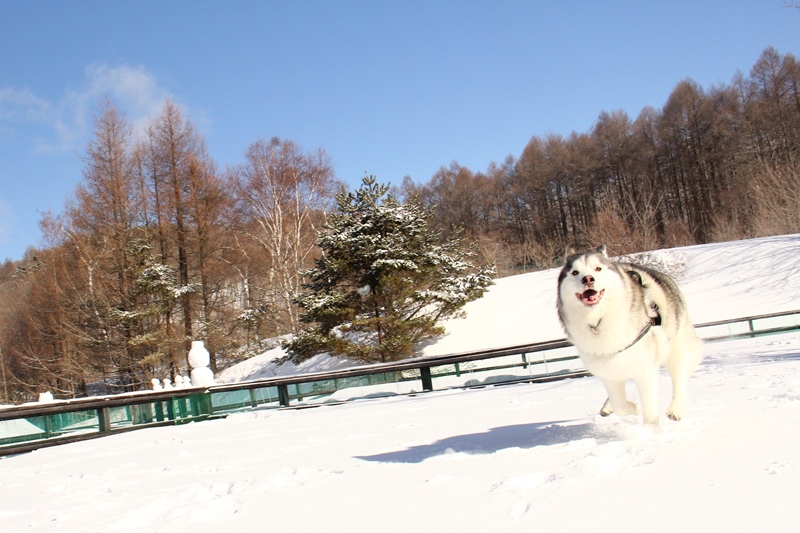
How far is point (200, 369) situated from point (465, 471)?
9.65 m

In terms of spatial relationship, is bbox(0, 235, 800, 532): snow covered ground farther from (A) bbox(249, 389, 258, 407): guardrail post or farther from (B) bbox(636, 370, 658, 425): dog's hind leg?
(A) bbox(249, 389, 258, 407): guardrail post

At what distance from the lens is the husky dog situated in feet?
11.7

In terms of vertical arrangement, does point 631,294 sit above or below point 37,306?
below

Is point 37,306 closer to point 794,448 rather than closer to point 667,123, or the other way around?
point 794,448

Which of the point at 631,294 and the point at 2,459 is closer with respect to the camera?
the point at 631,294

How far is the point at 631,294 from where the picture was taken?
12.3ft

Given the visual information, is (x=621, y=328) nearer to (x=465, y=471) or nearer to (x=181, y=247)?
(x=465, y=471)

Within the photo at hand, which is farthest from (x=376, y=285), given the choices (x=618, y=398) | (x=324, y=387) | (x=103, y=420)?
(x=618, y=398)

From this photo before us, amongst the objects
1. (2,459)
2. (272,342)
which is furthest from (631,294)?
(272,342)

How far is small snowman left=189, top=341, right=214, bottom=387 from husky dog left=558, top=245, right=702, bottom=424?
30.6ft

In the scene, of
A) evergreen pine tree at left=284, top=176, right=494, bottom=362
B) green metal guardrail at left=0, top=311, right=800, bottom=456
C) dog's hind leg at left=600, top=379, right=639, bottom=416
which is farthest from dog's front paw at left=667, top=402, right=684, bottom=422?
evergreen pine tree at left=284, top=176, right=494, bottom=362

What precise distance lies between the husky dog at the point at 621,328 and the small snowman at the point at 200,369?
30.6 feet

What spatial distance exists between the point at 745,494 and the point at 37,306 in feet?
101

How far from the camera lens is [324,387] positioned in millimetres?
11391
